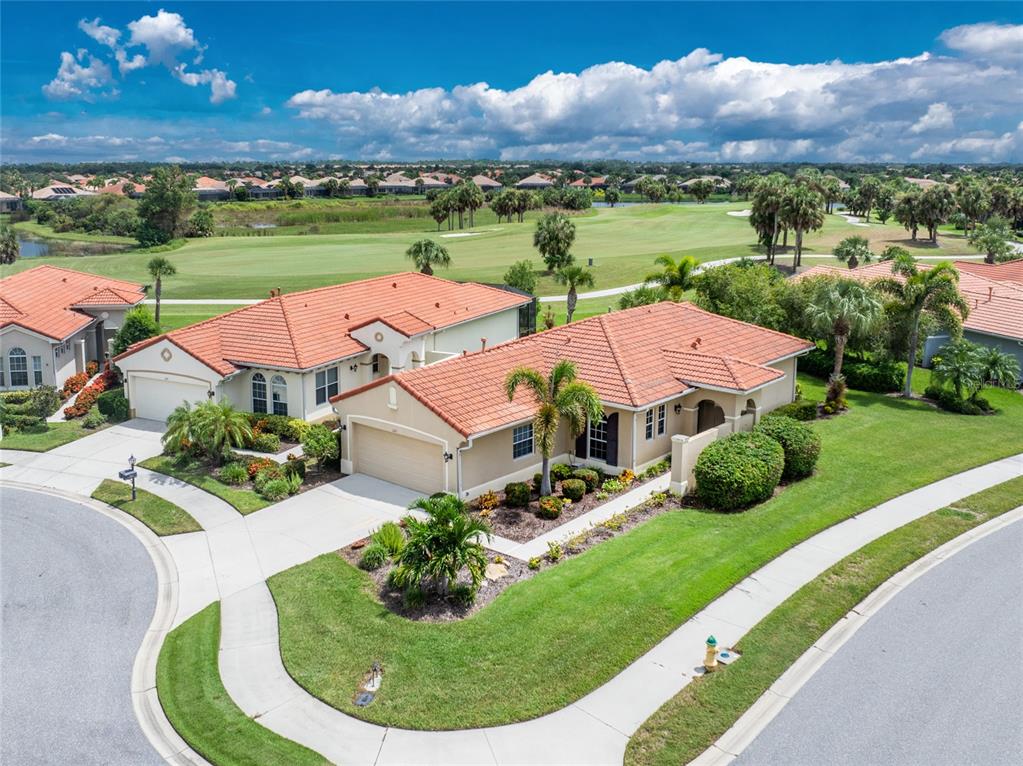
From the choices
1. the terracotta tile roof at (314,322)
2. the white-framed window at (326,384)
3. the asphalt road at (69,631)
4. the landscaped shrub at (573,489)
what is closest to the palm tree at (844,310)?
the landscaped shrub at (573,489)

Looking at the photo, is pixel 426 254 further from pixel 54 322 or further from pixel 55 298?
pixel 54 322

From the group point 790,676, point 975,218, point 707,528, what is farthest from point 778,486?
point 975,218

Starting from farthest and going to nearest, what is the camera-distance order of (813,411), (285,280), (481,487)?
(285,280) → (813,411) → (481,487)

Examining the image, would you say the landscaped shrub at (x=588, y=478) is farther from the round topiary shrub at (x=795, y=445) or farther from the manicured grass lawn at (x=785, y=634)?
the manicured grass lawn at (x=785, y=634)

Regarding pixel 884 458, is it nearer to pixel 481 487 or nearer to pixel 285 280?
pixel 481 487

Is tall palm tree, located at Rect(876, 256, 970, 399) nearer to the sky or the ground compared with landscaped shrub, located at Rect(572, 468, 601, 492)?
nearer to the sky

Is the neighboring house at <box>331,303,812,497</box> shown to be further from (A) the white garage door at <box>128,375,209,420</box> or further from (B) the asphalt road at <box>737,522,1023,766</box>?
(B) the asphalt road at <box>737,522,1023,766</box>

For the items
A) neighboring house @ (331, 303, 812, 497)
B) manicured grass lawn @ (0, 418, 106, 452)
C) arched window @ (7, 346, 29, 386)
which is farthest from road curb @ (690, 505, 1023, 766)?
arched window @ (7, 346, 29, 386)

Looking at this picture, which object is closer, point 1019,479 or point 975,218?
point 1019,479

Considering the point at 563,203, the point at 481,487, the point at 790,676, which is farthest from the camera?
the point at 563,203
